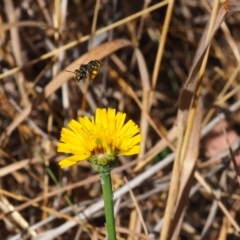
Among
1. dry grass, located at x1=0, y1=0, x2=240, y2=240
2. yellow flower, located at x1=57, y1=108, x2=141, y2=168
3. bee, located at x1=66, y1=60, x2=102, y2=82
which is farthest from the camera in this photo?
dry grass, located at x1=0, y1=0, x2=240, y2=240

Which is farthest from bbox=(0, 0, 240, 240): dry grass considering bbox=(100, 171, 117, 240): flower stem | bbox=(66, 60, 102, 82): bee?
bbox=(100, 171, 117, 240): flower stem

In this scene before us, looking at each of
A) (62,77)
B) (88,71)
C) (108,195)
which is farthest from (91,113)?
(108,195)

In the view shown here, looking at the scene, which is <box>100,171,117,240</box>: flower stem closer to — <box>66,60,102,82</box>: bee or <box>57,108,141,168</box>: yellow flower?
<box>57,108,141,168</box>: yellow flower

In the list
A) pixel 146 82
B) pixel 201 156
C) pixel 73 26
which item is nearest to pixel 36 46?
pixel 73 26

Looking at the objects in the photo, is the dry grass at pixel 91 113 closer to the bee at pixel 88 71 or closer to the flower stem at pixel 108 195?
the bee at pixel 88 71

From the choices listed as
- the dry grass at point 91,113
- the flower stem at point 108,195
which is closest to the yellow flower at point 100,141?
the flower stem at point 108,195

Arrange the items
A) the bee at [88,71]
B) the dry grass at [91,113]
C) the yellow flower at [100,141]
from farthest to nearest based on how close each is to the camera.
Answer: the dry grass at [91,113]
the bee at [88,71]
the yellow flower at [100,141]
